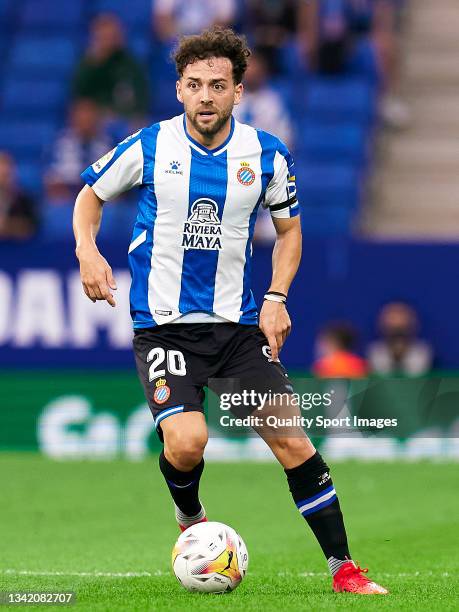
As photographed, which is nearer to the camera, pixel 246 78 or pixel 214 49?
pixel 214 49

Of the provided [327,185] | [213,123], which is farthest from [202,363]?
[327,185]

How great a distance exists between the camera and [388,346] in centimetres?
1426

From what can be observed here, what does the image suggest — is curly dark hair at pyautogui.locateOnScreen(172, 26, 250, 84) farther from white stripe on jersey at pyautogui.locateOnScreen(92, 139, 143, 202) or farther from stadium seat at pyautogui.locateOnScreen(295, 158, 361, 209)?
stadium seat at pyautogui.locateOnScreen(295, 158, 361, 209)

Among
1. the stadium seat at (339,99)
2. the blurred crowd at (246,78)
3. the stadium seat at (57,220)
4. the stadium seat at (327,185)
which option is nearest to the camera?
the stadium seat at (57,220)

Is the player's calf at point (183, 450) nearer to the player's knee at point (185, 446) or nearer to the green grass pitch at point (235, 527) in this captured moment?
the player's knee at point (185, 446)

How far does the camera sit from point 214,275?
657cm

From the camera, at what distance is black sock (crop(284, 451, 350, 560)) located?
21.0 feet

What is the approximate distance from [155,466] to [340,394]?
250 inches

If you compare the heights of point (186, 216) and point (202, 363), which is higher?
point (186, 216)

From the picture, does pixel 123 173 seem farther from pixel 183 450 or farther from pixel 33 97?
pixel 33 97

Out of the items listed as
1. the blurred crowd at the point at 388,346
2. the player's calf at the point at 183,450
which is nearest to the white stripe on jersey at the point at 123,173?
the player's calf at the point at 183,450

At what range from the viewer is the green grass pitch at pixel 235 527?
632 centimetres

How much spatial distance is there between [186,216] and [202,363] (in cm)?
67

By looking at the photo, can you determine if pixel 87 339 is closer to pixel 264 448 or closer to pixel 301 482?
pixel 264 448
